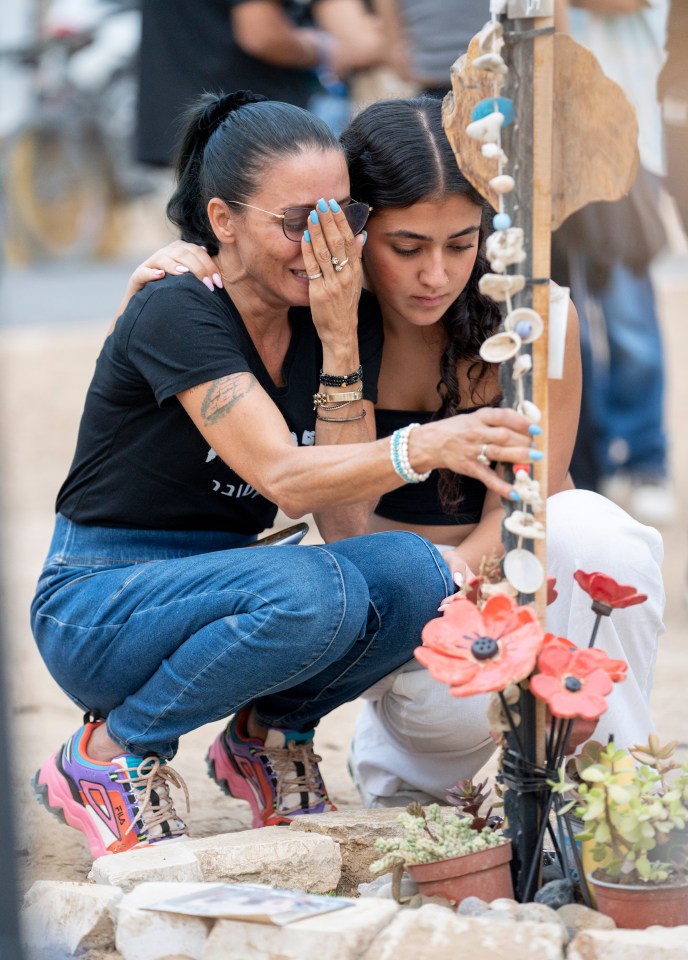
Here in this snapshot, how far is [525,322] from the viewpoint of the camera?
6.04 ft

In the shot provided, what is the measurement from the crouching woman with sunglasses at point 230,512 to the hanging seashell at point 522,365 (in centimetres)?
30

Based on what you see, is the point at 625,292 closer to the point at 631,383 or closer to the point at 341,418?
the point at 631,383

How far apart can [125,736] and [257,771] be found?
33 cm

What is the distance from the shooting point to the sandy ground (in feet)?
8.82

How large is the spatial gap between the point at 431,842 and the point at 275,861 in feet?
1.15

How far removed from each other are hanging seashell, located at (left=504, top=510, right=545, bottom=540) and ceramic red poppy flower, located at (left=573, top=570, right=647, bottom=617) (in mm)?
187

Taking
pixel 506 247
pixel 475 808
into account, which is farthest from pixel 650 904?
pixel 506 247

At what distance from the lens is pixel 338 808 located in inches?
111

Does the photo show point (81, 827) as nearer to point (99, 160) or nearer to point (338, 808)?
point (338, 808)

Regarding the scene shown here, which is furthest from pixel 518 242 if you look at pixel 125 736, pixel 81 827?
pixel 81 827

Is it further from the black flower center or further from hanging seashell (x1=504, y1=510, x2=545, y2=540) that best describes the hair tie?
the black flower center

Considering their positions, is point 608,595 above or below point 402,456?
below

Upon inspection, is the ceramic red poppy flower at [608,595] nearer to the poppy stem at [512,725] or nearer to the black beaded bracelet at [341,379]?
the poppy stem at [512,725]

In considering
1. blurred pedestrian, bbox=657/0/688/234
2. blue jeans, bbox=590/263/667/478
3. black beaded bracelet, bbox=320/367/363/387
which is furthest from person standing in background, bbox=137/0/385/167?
black beaded bracelet, bbox=320/367/363/387
